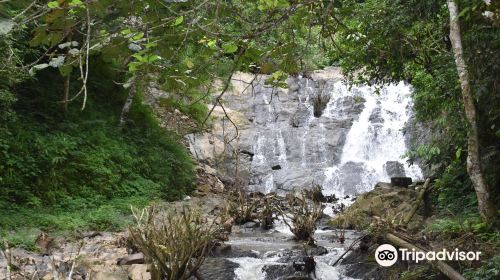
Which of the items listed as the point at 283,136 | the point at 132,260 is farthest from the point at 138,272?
the point at 283,136

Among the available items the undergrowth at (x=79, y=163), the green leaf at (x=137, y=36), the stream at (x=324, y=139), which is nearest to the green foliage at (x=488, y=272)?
the green leaf at (x=137, y=36)

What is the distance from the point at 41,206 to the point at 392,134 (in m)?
12.4

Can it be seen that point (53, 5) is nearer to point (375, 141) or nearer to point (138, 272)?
point (138, 272)

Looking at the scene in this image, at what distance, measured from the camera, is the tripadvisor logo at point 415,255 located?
15.1 ft

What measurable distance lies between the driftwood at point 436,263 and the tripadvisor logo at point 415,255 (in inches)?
1.7

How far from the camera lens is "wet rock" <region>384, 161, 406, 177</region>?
1496cm

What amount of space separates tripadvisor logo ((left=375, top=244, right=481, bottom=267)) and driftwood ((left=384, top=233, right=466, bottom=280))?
43 millimetres

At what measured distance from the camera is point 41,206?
7.95m

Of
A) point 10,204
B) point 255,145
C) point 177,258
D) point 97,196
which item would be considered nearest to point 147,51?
point 177,258

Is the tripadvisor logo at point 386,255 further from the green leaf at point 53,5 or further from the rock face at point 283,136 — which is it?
the rock face at point 283,136

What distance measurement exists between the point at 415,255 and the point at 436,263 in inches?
17.4

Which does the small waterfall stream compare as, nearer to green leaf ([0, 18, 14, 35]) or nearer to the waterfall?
the waterfall

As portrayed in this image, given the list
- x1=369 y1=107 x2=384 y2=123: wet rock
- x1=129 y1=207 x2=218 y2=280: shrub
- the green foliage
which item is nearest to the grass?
x1=129 y1=207 x2=218 y2=280: shrub

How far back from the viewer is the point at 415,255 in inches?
198
